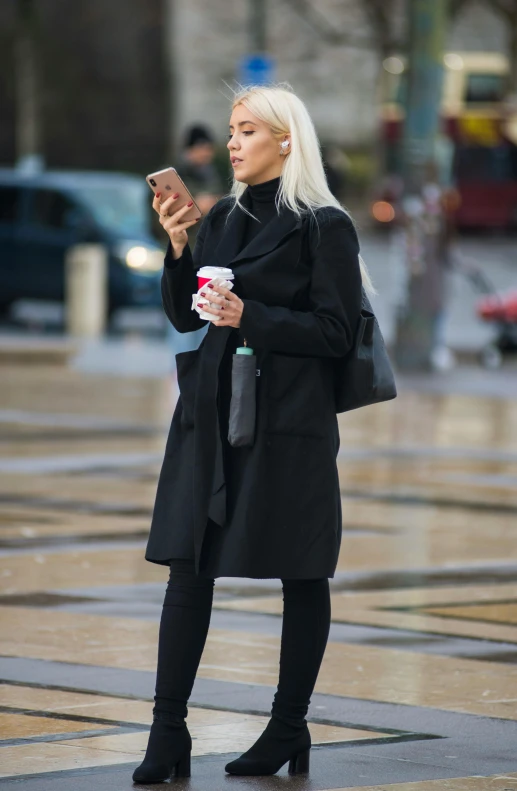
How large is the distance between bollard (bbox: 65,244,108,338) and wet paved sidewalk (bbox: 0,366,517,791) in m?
9.23

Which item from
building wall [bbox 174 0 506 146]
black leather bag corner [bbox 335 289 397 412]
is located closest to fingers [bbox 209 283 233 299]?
black leather bag corner [bbox 335 289 397 412]

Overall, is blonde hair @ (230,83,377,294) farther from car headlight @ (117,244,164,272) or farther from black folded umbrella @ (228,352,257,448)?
car headlight @ (117,244,164,272)

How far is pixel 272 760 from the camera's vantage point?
4492 millimetres

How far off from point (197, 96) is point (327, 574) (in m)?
42.7

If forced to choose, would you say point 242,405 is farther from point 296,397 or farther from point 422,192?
point 422,192

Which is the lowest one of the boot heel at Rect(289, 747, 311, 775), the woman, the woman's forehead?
the boot heel at Rect(289, 747, 311, 775)

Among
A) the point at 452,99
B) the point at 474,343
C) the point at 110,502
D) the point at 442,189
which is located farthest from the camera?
the point at 452,99

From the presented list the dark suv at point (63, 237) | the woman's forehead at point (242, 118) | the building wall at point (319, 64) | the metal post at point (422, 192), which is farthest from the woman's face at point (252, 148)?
the building wall at point (319, 64)

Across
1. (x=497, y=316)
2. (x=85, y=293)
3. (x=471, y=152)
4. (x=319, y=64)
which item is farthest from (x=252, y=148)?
(x=319, y=64)

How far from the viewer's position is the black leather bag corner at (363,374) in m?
4.58

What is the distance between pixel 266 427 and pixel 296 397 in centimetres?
12

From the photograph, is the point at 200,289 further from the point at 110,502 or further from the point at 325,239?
the point at 110,502

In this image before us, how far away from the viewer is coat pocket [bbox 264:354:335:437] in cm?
450

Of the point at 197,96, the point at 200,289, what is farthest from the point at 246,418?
the point at 197,96
